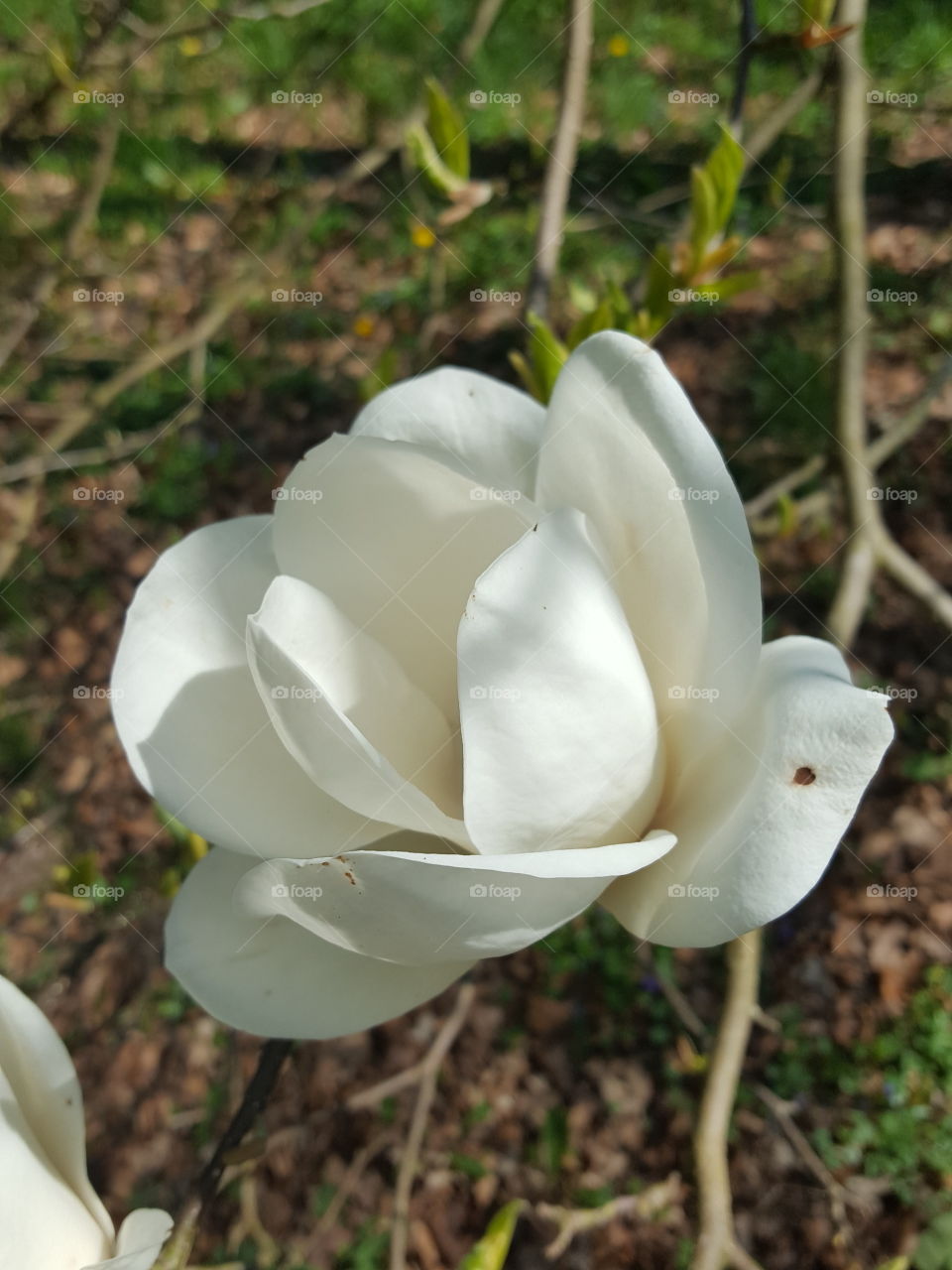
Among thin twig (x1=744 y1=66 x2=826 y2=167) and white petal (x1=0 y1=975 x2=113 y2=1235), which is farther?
thin twig (x1=744 y1=66 x2=826 y2=167)

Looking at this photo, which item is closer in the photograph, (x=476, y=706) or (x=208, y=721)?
(x=476, y=706)

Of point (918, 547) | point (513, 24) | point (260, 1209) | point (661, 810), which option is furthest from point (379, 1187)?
point (513, 24)

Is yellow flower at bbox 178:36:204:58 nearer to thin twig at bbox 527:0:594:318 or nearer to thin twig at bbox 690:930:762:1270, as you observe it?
thin twig at bbox 527:0:594:318

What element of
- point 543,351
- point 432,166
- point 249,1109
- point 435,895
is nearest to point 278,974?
point 249,1109

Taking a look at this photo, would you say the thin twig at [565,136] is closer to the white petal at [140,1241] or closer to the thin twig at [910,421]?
the thin twig at [910,421]

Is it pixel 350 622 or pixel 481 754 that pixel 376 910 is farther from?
pixel 350 622

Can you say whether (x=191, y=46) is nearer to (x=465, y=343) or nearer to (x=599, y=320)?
(x=465, y=343)

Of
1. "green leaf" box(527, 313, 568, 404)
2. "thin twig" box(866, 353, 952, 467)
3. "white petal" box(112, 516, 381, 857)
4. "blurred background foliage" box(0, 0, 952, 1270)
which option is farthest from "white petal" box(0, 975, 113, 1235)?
"thin twig" box(866, 353, 952, 467)
